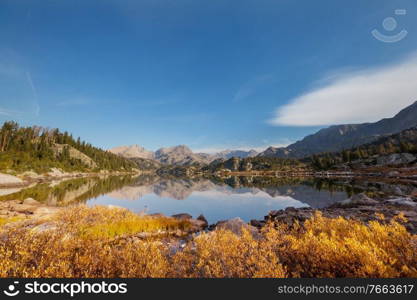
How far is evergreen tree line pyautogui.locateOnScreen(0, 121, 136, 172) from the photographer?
86188 mm

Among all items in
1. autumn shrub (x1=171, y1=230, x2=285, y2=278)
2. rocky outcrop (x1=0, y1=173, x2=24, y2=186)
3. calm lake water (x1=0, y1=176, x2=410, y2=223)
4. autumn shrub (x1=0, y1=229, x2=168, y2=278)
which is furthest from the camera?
Answer: rocky outcrop (x1=0, y1=173, x2=24, y2=186)

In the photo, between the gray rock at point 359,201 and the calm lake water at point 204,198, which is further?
the calm lake water at point 204,198

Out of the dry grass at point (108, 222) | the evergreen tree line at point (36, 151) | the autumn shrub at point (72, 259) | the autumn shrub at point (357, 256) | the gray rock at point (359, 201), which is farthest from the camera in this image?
the evergreen tree line at point (36, 151)

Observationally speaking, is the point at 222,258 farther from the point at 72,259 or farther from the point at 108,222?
the point at 108,222

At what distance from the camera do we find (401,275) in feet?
16.2

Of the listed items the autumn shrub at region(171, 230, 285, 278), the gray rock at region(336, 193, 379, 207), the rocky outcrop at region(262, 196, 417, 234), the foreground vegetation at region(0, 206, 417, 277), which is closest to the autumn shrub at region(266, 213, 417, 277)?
the foreground vegetation at region(0, 206, 417, 277)

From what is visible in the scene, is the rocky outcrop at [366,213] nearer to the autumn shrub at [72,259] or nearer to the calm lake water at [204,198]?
the autumn shrub at [72,259]

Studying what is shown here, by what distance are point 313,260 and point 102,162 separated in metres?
207

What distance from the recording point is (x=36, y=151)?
369ft

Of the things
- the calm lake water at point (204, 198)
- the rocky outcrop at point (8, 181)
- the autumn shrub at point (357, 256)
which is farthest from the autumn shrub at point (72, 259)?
the rocky outcrop at point (8, 181)

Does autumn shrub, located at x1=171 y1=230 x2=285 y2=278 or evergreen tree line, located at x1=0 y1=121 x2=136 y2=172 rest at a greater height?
evergreen tree line, located at x1=0 y1=121 x2=136 y2=172

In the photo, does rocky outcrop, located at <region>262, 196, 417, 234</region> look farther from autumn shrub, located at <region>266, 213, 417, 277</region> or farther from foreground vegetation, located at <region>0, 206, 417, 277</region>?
foreground vegetation, located at <region>0, 206, 417, 277</region>

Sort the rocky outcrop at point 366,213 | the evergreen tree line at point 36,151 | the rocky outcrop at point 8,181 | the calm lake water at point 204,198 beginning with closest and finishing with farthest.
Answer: the rocky outcrop at point 366,213 < the calm lake water at point 204,198 < the rocky outcrop at point 8,181 < the evergreen tree line at point 36,151

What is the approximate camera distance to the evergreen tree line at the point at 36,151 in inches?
3393
